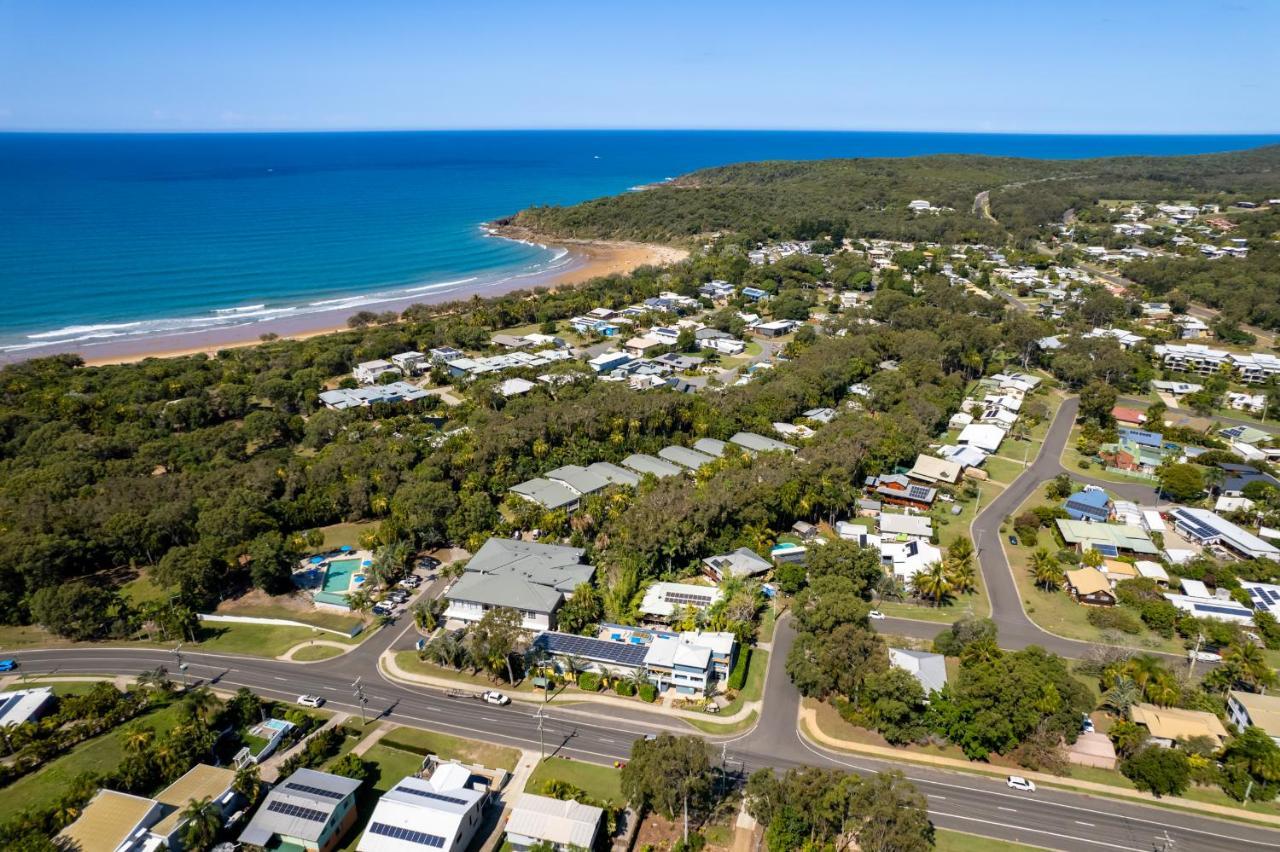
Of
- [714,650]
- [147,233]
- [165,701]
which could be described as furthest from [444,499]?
[147,233]

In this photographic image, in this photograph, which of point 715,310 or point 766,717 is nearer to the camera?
point 766,717

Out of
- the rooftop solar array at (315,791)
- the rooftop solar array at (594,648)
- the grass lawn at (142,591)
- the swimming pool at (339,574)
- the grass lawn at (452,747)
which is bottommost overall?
the grass lawn at (142,591)

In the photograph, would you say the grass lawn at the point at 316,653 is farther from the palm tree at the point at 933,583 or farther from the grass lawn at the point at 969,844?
the palm tree at the point at 933,583

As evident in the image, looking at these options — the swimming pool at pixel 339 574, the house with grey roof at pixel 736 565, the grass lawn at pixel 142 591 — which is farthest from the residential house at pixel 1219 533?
the grass lawn at pixel 142 591

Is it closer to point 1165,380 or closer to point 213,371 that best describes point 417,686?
point 213,371

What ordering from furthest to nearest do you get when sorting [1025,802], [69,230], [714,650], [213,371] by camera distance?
[69,230] → [213,371] → [714,650] → [1025,802]

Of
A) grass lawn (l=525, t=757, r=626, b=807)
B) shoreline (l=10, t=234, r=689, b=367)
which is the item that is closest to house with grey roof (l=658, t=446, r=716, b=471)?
grass lawn (l=525, t=757, r=626, b=807)
